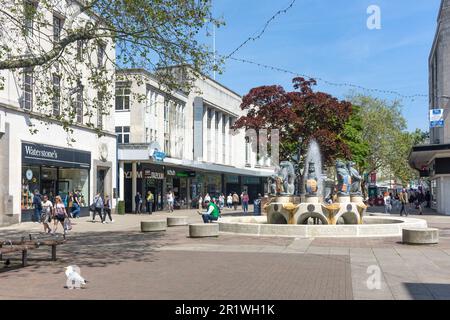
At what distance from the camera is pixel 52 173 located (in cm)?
3125

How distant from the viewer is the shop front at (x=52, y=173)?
92.4 ft

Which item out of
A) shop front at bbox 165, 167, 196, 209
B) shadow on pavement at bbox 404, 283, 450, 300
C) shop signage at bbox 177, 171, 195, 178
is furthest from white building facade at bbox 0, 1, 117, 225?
shadow on pavement at bbox 404, 283, 450, 300

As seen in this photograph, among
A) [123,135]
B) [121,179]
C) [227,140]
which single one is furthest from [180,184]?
[227,140]

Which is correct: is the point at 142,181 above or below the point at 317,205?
above

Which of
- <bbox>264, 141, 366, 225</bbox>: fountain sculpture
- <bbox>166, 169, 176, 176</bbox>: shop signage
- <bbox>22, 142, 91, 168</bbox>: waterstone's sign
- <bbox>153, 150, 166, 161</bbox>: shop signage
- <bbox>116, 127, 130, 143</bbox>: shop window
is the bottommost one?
<bbox>264, 141, 366, 225</bbox>: fountain sculpture

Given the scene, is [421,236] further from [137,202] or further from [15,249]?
[137,202]

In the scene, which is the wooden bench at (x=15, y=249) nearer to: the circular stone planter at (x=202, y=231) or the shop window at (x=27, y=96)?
the circular stone planter at (x=202, y=231)

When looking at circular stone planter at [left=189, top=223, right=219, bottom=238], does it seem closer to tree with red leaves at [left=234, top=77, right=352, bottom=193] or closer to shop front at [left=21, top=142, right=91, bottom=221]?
shop front at [left=21, top=142, right=91, bottom=221]

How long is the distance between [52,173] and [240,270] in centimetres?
2248

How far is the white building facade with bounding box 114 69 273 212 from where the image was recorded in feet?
135
